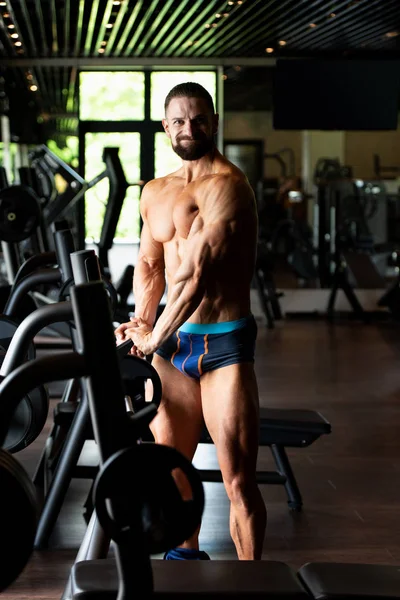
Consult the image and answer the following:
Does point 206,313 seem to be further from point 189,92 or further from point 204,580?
point 204,580

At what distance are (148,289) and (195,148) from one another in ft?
1.59

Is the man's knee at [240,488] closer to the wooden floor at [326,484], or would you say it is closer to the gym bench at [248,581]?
the gym bench at [248,581]

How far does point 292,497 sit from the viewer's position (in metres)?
4.10

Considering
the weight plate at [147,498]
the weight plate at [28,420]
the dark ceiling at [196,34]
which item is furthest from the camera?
the dark ceiling at [196,34]

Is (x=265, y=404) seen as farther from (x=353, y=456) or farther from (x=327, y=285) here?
(x=327, y=285)

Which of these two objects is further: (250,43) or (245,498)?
(250,43)

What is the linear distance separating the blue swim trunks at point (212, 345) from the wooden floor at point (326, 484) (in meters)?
0.95

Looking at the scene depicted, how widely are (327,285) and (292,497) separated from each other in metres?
7.62

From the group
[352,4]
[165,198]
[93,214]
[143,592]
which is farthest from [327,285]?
[143,592]

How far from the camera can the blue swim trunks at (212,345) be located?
274 cm

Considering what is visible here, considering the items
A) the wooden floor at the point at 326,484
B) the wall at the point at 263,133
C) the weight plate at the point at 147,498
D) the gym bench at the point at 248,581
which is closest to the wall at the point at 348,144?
the wall at the point at 263,133

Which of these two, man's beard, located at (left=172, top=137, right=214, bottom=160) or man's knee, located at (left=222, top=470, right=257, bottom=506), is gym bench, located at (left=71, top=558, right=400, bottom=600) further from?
man's beard, located at (left=172, top=137, right=214, bottom=160)

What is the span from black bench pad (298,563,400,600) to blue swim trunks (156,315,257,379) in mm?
796

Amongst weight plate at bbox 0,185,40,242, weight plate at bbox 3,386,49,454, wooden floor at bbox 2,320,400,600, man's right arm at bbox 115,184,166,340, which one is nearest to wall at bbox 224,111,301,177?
wooden floor at bbox 2,320,400,600
